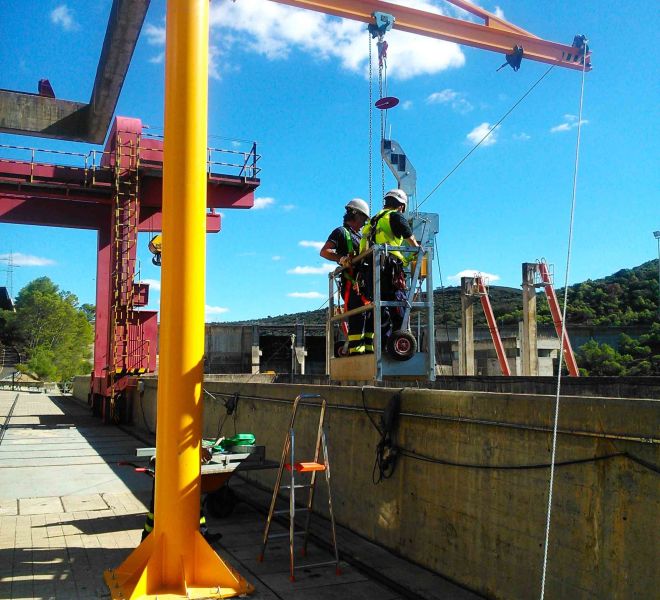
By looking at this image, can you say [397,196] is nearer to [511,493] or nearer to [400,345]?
[400,345]

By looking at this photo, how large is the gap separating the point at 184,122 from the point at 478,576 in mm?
4131

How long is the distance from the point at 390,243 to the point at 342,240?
2.81 feet

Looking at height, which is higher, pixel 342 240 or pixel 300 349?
pixel 342 240

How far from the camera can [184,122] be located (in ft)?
17.4

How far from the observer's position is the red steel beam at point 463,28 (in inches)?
621

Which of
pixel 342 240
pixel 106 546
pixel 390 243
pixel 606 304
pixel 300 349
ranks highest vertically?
pixel 606 304

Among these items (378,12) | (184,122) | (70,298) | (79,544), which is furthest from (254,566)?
(70,298)

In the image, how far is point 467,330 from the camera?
78.7 feet

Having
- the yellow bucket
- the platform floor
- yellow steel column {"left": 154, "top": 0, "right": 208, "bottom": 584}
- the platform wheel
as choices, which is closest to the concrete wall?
the platform floor

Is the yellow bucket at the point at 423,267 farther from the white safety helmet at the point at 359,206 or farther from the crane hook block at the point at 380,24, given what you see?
the crane hook block at the point at 380,24

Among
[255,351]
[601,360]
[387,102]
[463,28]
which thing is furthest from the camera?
[255,351]

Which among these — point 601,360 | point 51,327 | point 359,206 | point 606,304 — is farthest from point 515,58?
point 51,327

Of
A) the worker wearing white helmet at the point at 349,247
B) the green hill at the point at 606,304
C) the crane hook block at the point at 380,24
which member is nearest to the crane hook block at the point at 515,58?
the crane hook block at the point at 380,24

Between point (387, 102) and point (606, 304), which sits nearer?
point (387, 102)
